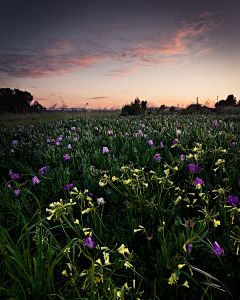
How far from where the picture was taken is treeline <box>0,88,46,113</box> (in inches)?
1098

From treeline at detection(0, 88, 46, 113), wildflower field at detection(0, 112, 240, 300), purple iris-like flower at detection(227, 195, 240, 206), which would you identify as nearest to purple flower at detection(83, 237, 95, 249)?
wildflower field at detection(0, 112, 240, 300)

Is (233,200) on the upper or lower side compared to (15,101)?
lower

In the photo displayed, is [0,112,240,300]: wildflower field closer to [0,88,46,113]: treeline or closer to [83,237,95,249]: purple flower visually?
[83,237,95,249]: purple flower

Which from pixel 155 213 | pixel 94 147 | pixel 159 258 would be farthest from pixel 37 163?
pixel 159 258

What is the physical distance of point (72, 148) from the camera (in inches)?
124

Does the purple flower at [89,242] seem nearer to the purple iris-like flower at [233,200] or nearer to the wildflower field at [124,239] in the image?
the wildflower field at [124,239]

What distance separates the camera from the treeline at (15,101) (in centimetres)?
2788

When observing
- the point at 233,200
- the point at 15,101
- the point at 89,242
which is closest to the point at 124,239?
the point at 89,242

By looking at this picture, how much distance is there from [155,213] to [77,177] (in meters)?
1.11

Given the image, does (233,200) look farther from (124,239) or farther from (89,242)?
(89,242)

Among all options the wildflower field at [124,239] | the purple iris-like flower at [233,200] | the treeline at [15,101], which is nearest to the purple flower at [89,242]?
the wildflower field at [124,239]

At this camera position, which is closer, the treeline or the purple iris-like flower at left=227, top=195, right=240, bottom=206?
the purple iris-like flower at left=227, top=195, right=240, bottom=206

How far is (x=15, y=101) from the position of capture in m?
29.2

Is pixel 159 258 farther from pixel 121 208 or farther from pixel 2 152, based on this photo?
pixel 2 152
